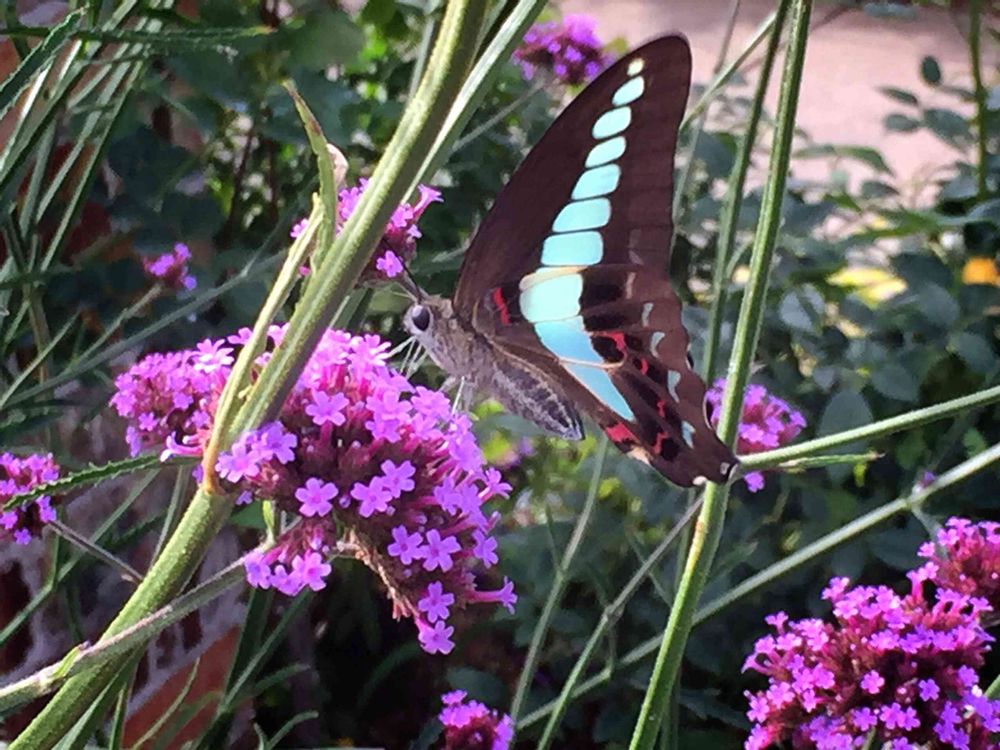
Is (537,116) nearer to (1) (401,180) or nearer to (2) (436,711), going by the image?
(2) (436,711)

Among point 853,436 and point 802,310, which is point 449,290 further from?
point 853,436

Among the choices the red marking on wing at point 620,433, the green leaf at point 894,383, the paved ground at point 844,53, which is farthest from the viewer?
the paved ground at point 844,53

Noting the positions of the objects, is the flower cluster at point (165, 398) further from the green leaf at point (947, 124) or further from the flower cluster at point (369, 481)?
the green leaf at point (947, 124)

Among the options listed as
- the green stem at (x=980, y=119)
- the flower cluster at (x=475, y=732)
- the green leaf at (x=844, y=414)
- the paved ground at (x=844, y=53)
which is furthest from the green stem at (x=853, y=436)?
the paved ground at (x=844, y=53)

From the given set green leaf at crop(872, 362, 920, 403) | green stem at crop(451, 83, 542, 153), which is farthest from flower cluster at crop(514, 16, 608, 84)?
green leaf at crop(872, 362, 920, 403)

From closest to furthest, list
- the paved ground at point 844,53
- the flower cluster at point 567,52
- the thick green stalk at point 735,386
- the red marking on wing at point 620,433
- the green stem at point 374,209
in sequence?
1. the green stem at point 374,209
2. the thick green stalk at point 735,386
3. the red marking on wing at point 620,433
4. the flower cluster at point 567,52
5. the paved ground at point 844,53

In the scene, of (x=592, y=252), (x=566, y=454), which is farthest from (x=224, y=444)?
(x=566, y=454)

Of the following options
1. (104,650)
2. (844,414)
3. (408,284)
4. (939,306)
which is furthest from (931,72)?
(104,650)

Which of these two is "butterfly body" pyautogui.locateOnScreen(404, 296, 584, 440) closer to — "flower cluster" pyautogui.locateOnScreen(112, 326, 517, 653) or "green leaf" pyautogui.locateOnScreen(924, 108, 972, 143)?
"flower cluster" pyautogui.locateOnScreen(112, 326, 517, 653)
